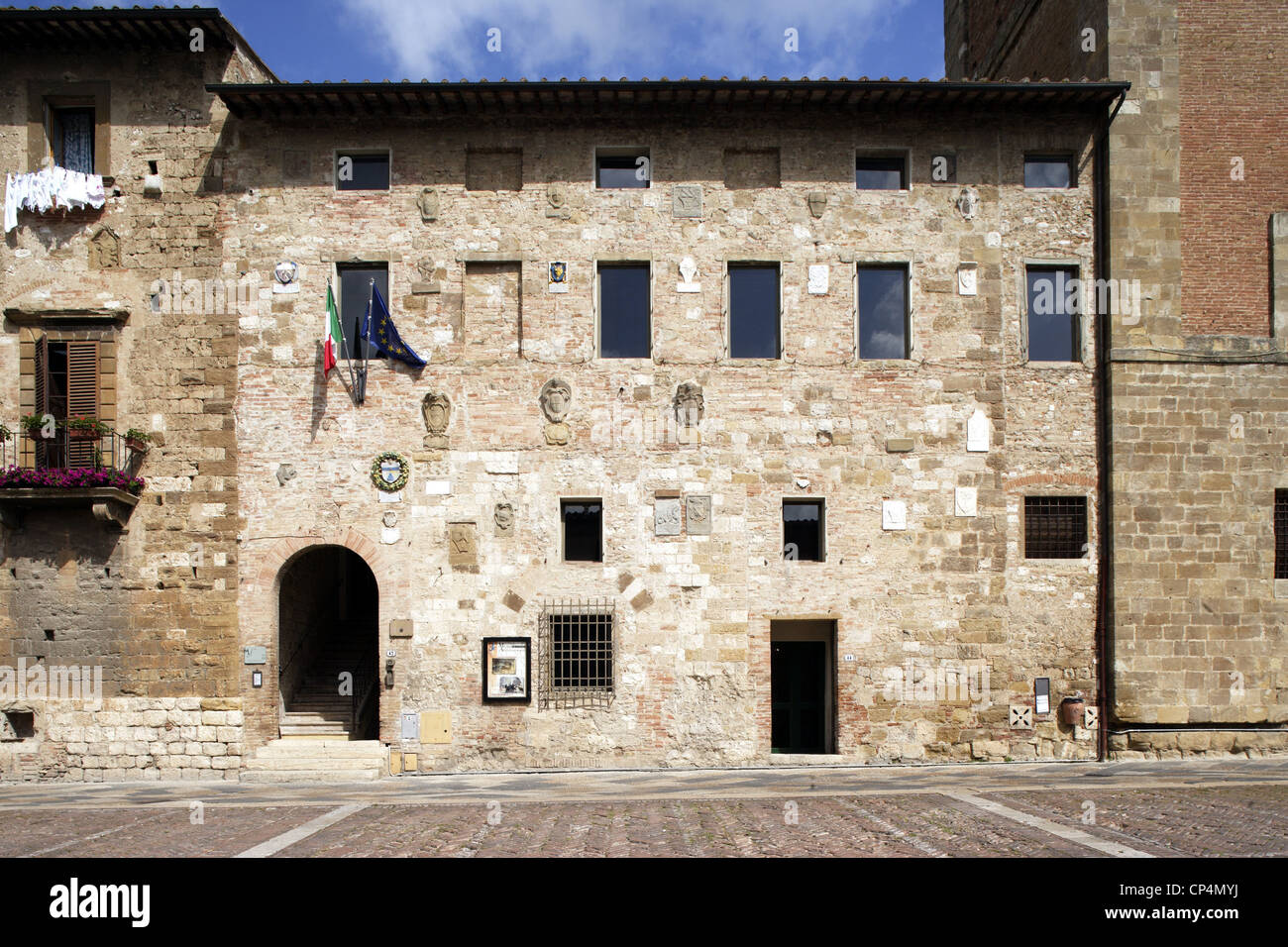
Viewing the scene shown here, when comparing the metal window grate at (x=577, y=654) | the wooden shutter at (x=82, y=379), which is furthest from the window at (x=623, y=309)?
the wooden shutter at (x=82, y=379)

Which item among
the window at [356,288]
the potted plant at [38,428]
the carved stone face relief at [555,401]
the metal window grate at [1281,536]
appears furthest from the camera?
the window at [356,288]

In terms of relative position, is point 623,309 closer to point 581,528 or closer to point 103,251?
point 581,528

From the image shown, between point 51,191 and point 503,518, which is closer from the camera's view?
point 503,518

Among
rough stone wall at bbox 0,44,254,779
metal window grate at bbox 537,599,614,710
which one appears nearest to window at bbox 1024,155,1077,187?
metal window grate at bbox 537,599,614,710

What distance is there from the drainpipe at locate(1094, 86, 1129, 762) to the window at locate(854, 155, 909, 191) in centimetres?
330

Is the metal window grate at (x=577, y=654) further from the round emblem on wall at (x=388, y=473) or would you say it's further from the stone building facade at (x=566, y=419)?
the round emblem on wall at (x=388, y=473)

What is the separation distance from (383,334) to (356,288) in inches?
46.7

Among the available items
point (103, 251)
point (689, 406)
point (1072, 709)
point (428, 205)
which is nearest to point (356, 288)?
point (428, 205)

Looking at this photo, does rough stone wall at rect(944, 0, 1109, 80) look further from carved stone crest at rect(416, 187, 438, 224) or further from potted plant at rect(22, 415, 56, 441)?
potted plant at rect(22, 415, 56, 441)

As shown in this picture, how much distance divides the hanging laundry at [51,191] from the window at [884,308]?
13.3m

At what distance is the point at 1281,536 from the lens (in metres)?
15.5

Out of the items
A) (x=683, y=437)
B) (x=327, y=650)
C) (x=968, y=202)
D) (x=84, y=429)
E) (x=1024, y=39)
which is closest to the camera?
(x=84, y=429)

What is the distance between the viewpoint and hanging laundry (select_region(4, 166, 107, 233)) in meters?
15.5

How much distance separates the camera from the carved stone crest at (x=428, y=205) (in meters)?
15.6
